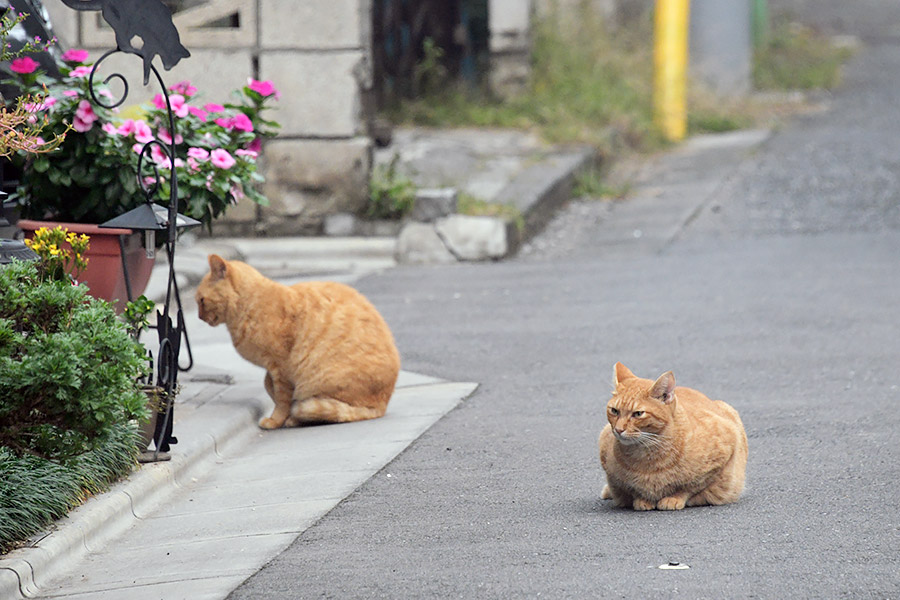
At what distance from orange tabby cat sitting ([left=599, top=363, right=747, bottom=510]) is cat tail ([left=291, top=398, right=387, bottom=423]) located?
1.83 meters

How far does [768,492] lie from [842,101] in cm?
1475

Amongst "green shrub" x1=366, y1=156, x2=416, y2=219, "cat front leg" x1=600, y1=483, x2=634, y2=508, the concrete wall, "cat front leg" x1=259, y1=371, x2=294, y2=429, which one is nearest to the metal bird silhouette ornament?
"cat front leg" x1=259, y1=371, x2=294, y2=429

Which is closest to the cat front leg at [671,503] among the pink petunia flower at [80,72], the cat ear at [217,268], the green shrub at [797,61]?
the cat ear at [217,268]

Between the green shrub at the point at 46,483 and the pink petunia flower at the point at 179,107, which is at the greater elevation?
the pink petunia flower at the point at 179,107

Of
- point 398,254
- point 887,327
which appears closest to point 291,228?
point 398,254

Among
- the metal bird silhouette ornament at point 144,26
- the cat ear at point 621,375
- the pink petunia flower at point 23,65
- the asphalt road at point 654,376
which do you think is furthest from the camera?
the pink petunia flower at point 23,65

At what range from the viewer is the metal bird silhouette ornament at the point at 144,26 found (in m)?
5.00

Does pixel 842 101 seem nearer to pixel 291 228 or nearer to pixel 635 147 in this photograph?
pixel 635 147

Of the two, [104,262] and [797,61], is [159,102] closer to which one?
[104,262]

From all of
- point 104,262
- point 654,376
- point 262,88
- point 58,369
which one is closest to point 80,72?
point 262,88

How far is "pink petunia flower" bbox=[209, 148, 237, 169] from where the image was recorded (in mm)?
6258

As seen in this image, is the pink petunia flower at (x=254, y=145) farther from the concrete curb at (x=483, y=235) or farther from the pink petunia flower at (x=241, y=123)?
the concrete curb at (x=483, y=235)

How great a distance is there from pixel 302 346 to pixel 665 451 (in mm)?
2296

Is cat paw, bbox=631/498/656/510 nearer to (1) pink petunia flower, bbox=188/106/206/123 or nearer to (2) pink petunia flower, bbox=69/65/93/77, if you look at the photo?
(1) pink petunia flower, bbox=188/106/206/123
